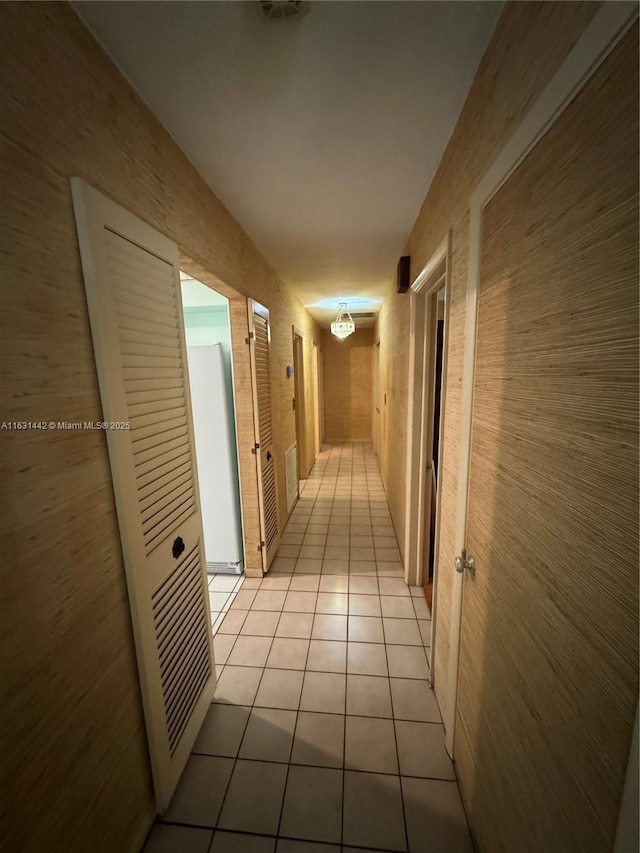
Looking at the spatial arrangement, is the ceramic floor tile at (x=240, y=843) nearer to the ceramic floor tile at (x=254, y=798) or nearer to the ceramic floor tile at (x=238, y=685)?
the ceramic floor tile at (x=254, y=798)

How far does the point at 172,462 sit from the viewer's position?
1237mm

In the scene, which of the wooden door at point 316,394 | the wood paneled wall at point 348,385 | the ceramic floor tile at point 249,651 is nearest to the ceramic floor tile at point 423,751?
the ceramic floor tile at point 249,651

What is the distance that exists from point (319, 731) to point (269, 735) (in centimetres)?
23

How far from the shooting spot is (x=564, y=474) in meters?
0.61

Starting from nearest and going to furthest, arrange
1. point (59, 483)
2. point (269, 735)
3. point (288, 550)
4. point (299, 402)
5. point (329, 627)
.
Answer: point (59, 483), point (269, 735), point (329, 627), point (288, 550), point (299, 402)

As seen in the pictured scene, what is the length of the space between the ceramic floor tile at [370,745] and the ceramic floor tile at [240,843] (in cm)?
36

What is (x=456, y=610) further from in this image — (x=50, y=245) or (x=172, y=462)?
(x=50, y=245)

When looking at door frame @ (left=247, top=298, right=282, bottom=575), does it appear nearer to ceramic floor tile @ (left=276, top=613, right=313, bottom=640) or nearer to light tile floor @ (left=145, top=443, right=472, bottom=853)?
light tile floor @ (left=145, top=443, right=472, bottom=853)

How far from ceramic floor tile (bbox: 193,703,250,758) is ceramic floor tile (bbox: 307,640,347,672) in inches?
15.7

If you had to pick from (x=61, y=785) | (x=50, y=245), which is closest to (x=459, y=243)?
(x=50, y=245)

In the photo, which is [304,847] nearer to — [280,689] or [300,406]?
[280,689]

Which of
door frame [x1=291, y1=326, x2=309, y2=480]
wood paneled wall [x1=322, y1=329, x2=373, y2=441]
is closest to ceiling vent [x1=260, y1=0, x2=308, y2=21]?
door frame [x1=291, y1=326, x2=309, y2=480]

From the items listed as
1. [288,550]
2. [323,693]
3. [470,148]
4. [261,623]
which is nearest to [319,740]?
[323,693]

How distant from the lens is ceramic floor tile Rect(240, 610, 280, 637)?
197 cm
